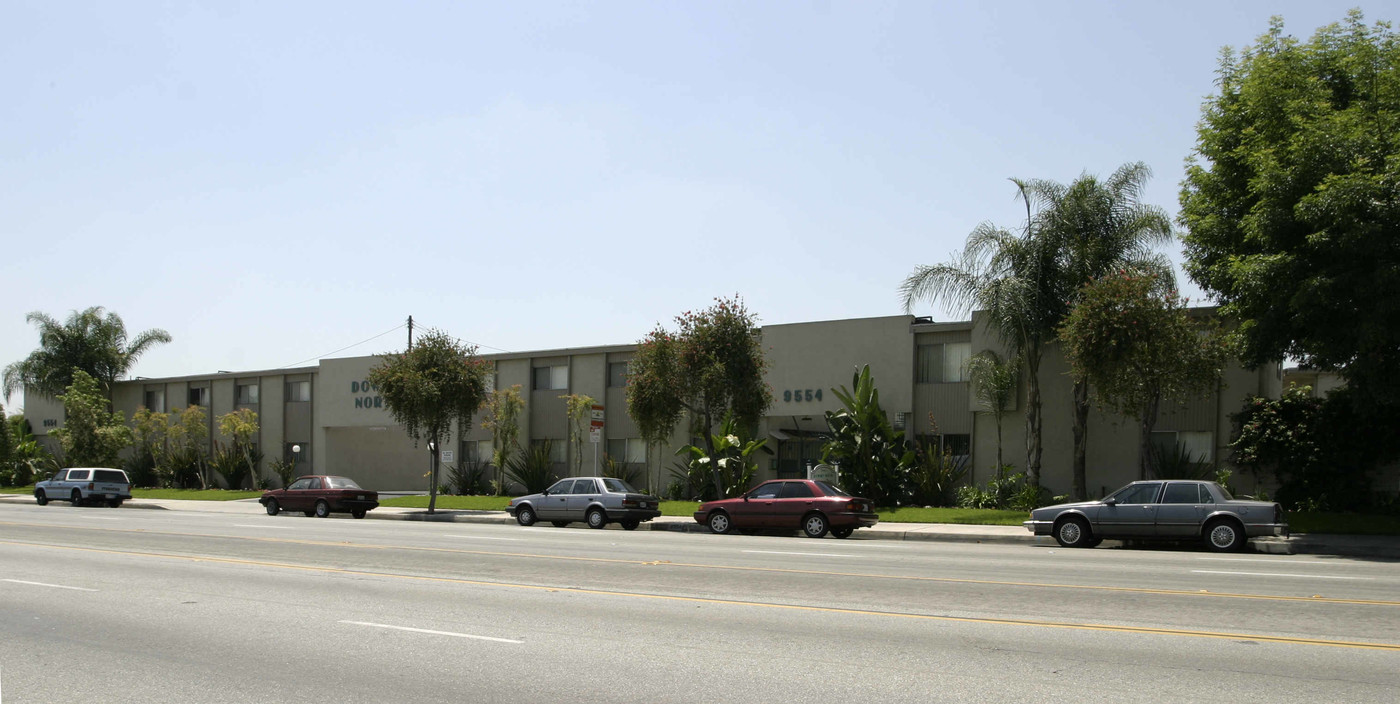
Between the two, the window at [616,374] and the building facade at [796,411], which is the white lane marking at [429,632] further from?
the window at [616,374]

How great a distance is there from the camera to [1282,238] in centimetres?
2066

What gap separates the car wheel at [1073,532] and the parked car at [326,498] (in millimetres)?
21801

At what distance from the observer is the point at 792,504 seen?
24.3 meters

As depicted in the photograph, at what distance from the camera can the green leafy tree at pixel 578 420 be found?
36.3 metres

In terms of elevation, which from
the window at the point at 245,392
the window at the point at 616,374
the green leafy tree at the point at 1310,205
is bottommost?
the window at the point at 245,392

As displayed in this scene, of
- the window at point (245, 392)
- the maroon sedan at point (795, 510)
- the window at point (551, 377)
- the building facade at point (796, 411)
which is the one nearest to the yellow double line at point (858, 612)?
the maroon sedan at point (795, 510)

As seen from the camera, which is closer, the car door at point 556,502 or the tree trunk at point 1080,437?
the tree trunk at point 1080,437

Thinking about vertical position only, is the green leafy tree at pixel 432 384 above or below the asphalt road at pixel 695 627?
above

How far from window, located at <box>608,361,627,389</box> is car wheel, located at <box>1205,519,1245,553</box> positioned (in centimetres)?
2193

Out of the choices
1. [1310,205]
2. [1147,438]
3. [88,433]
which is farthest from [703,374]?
[88,433]

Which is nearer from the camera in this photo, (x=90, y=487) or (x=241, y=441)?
(x=90, y=487)

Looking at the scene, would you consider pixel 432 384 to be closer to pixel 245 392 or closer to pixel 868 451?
pixel 868 451

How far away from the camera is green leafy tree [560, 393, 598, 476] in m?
36.3

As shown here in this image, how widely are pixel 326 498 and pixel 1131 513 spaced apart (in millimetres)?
24050
